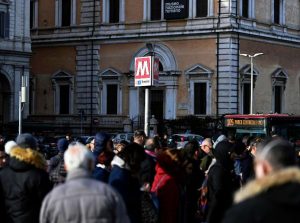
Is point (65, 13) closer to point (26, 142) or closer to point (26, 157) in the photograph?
point (26, 142)

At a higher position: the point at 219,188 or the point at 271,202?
the point at 271,202

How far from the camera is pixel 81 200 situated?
6.32m

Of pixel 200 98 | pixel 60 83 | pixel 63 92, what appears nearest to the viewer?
pixel 200 98

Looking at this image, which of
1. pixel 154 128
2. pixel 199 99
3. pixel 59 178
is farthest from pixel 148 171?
pixel 199 99

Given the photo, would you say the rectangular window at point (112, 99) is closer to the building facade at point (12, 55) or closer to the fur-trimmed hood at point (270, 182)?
the building facade at point (12, 55)

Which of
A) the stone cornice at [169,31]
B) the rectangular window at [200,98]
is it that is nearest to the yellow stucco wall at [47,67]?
the stone cornice at [169,31]

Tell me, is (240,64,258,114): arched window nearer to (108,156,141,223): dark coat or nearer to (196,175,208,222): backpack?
(196,175,208,222): backpack

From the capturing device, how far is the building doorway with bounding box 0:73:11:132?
155ft

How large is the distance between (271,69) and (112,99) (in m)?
10.8

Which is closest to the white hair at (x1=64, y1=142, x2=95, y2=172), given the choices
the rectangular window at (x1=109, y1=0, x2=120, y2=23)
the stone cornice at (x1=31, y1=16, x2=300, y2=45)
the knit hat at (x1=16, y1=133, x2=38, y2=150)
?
the knit hat at (x1=16, y1=133, x2=38, y2=150)

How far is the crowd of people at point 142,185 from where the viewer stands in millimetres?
4574

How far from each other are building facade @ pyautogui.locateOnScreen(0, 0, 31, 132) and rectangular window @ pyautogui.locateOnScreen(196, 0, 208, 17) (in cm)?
1087

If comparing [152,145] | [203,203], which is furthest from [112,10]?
[203,203]

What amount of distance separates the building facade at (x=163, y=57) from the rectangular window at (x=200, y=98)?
6 cm
